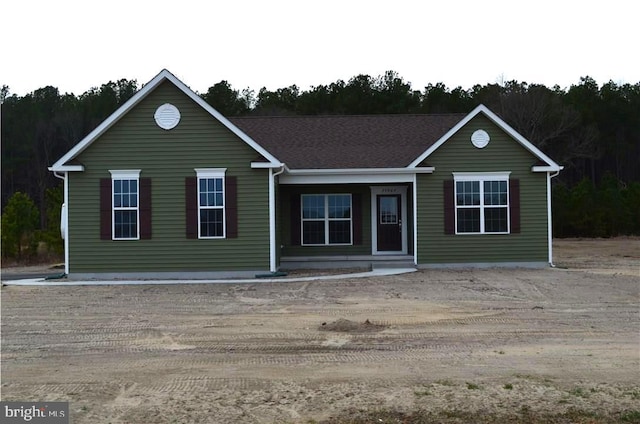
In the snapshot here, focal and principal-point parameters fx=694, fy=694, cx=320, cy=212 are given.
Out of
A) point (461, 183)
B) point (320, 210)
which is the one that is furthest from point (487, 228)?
point (320, 210)

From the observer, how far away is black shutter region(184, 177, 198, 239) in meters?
17.9

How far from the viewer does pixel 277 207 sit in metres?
19.5

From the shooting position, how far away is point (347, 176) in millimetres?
19734

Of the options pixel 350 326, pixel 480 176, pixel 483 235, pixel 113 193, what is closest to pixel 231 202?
pixel 113 193

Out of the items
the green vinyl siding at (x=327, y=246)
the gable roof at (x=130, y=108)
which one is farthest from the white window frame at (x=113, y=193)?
the green vinyl siding at (x=327, y=246)

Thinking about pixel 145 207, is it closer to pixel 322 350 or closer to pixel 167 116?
pixel 167 116

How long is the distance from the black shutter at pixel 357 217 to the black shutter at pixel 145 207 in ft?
20.6

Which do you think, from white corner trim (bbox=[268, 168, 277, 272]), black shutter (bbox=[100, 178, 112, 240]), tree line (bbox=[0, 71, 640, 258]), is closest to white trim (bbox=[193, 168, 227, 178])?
white corner trim (bbox=[268, 168, 277, 272])

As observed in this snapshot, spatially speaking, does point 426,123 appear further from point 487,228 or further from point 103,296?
point 103,296

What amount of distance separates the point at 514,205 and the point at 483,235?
120 cm

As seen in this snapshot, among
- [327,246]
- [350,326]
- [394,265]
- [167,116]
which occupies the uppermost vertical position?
[167,116]

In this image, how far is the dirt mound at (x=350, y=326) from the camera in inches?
408

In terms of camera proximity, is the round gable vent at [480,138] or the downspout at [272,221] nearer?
the downspout at [272,221]

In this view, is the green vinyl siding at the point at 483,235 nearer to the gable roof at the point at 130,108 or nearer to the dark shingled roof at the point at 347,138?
the dark shingled roof at the point at 347,138
